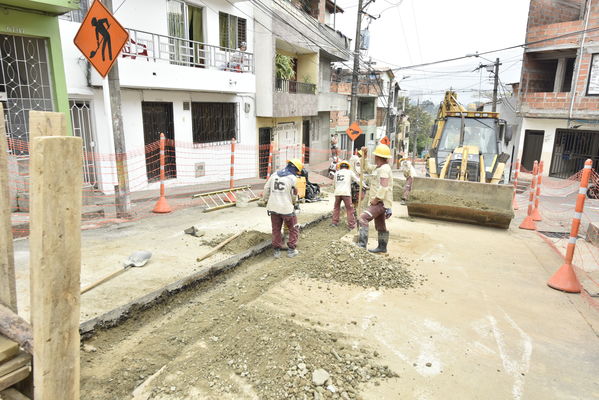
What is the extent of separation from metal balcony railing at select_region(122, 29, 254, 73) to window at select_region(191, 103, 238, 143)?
1.37 meters

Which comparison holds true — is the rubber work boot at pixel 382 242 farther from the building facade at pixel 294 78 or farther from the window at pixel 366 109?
the window at pixel 366 109

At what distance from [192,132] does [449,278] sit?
32.8 feet

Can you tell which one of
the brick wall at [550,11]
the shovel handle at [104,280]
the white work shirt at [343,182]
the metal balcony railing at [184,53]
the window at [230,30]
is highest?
the brick wall at [550,11]

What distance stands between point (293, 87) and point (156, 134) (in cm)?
831

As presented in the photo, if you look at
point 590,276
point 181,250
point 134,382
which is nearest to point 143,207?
point 181,250

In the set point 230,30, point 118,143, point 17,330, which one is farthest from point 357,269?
point 230,30

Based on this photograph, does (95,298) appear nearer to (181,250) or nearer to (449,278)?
(181,250)

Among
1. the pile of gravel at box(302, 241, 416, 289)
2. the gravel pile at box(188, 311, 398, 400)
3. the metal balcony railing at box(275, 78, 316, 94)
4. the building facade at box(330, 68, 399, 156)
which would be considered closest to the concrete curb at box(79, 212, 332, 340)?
the pile of gravel at box(302, 241, 416, 289)

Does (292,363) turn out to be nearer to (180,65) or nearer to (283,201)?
(283,201)

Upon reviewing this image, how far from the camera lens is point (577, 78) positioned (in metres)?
18.0

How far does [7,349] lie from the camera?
1.66 m

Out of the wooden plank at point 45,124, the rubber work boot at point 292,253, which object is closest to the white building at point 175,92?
the rubber work boot at point 292,253

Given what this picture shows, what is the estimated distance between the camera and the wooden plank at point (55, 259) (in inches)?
55.0

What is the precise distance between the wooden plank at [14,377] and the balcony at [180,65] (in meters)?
9.38
